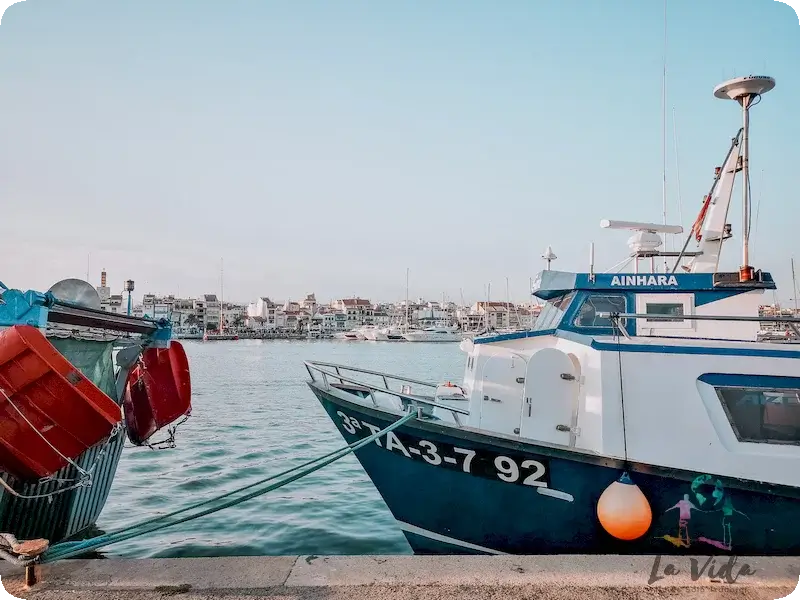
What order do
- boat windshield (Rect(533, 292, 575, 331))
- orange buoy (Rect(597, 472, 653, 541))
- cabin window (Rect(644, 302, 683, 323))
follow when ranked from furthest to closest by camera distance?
boat windshield (Rect(533, 292, 575, 331)) < cabin window (Rect(644, 302, 683, 323)) < orange buoy (Rect(597, 472, 653, 541))

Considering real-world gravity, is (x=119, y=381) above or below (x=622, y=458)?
above

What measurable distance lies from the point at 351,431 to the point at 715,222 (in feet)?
18.6

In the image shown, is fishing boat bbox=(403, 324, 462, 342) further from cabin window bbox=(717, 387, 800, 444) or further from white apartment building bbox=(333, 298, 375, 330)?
cabin window bbox=(717, 387, 800, 444)

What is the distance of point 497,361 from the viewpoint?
7.41m

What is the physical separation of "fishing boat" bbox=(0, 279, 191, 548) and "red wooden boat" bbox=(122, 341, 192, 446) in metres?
0.01

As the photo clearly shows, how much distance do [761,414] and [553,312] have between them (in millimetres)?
2903

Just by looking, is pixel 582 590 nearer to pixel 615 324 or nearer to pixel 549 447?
pixel 549 447

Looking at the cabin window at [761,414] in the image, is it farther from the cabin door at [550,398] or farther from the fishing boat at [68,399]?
the fishing boat at [68,399]

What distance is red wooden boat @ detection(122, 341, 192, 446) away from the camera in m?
8.60

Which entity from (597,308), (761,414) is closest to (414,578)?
(761,414)

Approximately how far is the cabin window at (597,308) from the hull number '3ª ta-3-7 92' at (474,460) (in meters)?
2.15

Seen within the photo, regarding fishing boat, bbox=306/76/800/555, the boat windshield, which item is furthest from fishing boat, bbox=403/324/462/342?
fishing boat, bbox=306/76/800/555

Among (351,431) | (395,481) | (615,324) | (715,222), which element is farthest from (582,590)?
(715,222)

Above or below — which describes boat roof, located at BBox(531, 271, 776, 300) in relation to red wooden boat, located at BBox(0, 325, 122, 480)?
above
